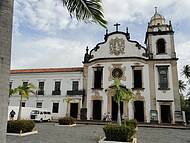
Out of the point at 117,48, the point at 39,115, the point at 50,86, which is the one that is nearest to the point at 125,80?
the point at 117,48

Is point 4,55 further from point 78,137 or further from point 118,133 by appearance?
point 78,137

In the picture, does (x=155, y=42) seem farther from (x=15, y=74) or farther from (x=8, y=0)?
(x=8, y=0)

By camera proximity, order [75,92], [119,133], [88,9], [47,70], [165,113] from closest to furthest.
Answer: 1. [88,9]
2. [119,133]
3. [165,113]
4. [75,92]
5. [47,70]

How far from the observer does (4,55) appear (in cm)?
333

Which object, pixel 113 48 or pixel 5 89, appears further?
pixel 113 48

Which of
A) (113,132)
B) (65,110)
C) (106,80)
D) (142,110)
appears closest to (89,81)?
(106,80)

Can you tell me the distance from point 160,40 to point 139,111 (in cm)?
984

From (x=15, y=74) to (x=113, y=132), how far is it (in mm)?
27868

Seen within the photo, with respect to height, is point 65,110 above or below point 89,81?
below

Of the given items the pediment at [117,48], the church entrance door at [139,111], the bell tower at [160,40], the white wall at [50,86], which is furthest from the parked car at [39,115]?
the bell tower at [160,40]

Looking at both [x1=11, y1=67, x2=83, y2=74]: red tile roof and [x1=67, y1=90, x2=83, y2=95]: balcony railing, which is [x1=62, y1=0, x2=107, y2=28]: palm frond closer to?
[x1=67, y1=90, x2=83, y2=95]: balcony railing

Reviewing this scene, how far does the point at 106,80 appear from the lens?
29.9 metres

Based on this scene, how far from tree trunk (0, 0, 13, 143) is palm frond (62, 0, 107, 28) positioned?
5.16ft

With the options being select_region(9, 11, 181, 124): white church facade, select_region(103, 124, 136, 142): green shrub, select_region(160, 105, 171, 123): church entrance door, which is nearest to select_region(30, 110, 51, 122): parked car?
select_region(9, 11, 181, 124): white church facade
